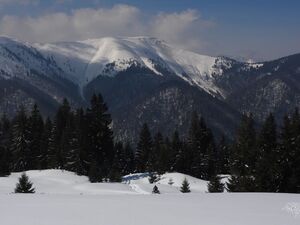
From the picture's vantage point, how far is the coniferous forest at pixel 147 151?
41.0m

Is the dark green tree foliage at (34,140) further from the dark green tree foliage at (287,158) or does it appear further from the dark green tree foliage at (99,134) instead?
the dark green tree foliage at (287,158)

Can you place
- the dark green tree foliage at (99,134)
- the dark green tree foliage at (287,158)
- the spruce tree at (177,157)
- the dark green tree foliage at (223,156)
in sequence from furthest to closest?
the dark green tree foliage at (223,156), the spruce tree at (177,157), the dark green tree foliage at (99,134), the dark green tree foliage at (287,158)

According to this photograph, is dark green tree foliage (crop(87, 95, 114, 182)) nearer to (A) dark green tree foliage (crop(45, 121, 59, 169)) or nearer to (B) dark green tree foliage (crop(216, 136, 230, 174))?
(A) dark green tree foliage (crop(45, 121, 59, 169))

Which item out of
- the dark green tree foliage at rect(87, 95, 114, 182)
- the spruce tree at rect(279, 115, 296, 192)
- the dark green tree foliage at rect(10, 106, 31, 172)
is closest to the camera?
the spruce tree at rect(279, 115, 296, 192)

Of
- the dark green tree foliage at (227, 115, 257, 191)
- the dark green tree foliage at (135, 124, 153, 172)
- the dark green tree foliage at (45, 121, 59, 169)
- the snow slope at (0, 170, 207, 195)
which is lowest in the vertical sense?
the snow slope at (0, 170, 207, 195)

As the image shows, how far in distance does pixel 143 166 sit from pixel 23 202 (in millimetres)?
81666

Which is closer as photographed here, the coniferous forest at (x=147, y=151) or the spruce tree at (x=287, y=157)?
the spruce tree at (x=287, y=157)

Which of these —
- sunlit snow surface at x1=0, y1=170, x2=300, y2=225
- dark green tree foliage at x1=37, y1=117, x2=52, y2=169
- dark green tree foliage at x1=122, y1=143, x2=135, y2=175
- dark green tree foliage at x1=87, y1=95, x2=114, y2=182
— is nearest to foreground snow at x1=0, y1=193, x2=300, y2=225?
sunlit snow surface at x1=0, y1=170, x2=300, y2=225

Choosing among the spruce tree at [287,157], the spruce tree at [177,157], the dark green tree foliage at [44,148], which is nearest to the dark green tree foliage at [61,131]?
the dark green tree foliage at [44,148]

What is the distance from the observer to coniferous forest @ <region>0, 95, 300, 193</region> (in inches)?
1614

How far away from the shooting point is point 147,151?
101 metres

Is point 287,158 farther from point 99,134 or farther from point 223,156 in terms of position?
point 223,156

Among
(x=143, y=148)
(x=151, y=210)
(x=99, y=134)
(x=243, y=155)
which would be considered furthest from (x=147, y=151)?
(x=151, y=210)

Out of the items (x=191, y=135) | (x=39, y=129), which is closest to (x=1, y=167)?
(x=39, y=129)
